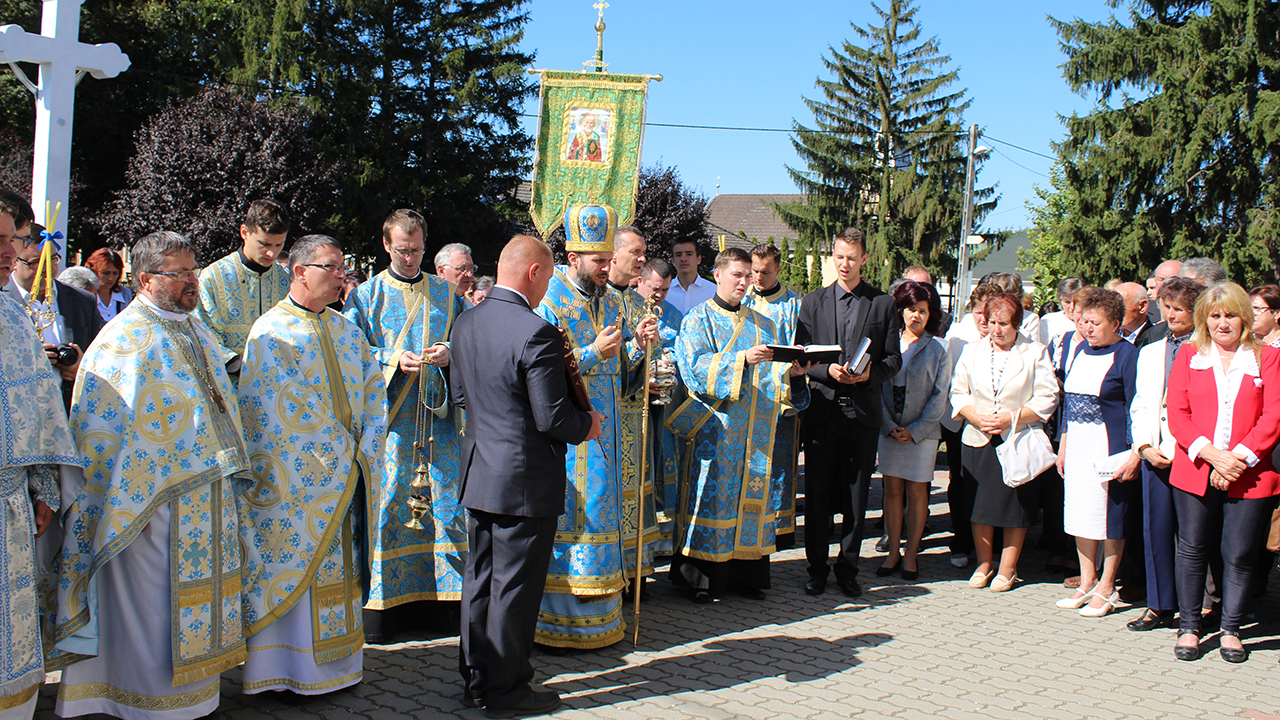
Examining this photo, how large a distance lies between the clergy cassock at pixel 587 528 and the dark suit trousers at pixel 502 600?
24.7 inches

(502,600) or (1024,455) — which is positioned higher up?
(1024,455)

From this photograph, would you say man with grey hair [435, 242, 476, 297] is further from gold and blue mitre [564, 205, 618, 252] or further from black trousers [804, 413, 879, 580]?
black trousers [804, 413, 879, 580]

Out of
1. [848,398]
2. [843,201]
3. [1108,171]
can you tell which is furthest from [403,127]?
[848,398]

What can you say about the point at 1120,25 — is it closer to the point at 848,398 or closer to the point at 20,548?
the point at 848,398

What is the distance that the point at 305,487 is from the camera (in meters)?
3.93

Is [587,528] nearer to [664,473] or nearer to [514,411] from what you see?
[514,411]

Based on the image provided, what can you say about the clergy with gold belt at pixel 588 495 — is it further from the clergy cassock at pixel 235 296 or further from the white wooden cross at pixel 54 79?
the white wooden cross at pixel 54 79

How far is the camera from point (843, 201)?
34.2 meters

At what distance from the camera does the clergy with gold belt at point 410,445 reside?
4.83m

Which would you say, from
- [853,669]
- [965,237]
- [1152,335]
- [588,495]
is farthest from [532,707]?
[965,237]

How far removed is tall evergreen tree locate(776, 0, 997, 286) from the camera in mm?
32969

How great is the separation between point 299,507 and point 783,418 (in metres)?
3.15

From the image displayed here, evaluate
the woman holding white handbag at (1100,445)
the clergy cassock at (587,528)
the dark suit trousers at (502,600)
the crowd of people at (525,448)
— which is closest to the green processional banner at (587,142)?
the crowd of people at (525,448)

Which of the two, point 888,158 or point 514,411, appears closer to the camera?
point 514,411
